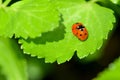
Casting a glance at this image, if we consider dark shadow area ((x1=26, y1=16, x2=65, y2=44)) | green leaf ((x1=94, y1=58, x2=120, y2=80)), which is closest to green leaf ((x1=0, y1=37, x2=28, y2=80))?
dark shadow area ((x1=26, y1=16, x2=65, y2=44))

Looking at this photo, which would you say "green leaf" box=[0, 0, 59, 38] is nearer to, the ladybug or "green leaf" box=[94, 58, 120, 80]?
the ladybug

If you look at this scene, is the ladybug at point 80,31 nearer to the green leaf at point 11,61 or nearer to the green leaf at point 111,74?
the green leaf at point 111,74

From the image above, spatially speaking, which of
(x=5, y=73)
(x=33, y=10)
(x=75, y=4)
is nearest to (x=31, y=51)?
(x=33, y=10)

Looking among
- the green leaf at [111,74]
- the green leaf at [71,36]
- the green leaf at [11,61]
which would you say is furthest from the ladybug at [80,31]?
the green leaf at [11,61]

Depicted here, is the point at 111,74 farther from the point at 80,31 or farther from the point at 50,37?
the point at 50,37

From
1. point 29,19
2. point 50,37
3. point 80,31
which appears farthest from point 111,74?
point 29,19
